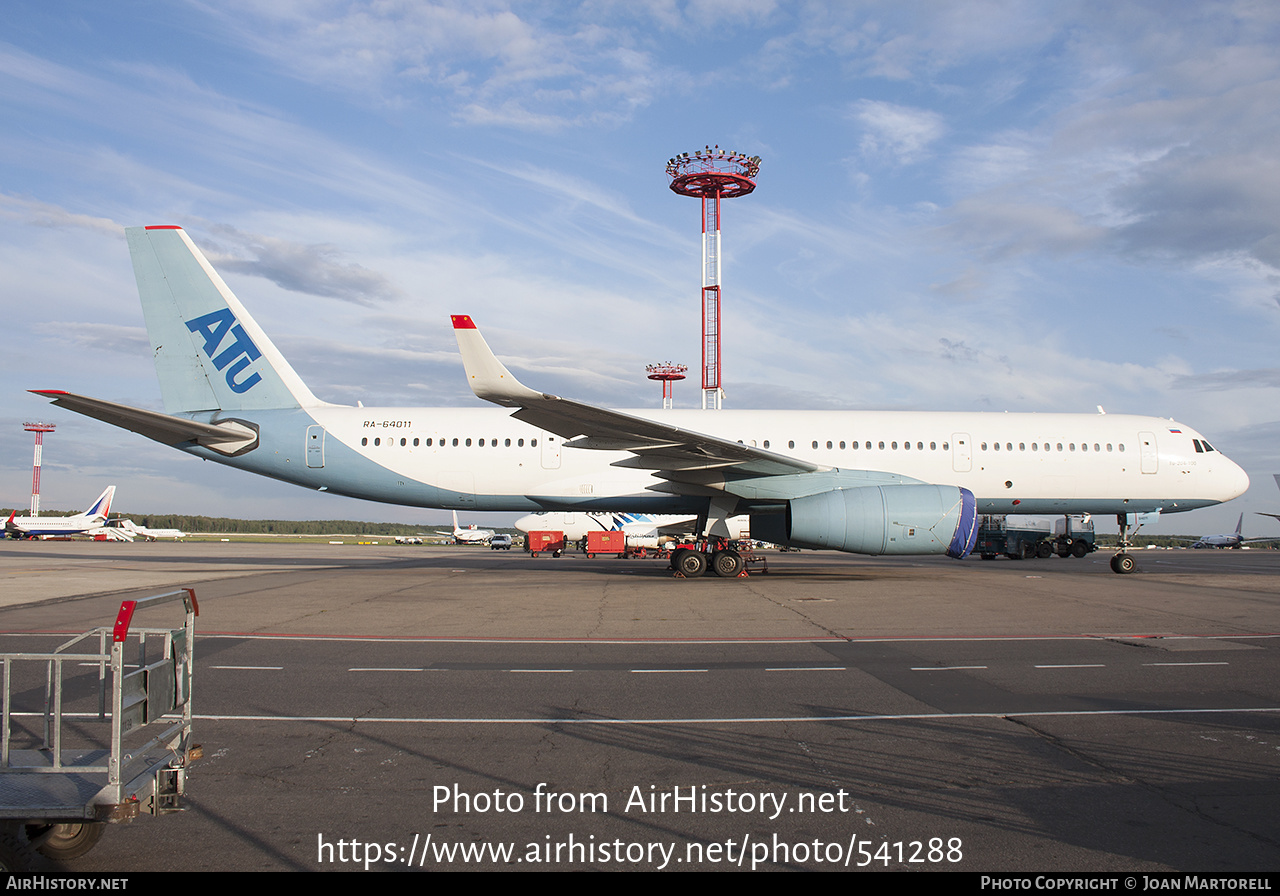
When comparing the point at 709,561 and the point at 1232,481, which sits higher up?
the point at 1232,481

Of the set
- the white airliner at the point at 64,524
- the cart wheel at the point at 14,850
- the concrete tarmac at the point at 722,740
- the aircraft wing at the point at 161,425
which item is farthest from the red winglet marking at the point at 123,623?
the white airliner at the point at 64,524

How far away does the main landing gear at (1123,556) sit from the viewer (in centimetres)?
2088

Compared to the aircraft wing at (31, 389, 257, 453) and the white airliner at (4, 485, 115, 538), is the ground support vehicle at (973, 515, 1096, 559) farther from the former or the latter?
the white airliner at (4, 485, 115, 538)

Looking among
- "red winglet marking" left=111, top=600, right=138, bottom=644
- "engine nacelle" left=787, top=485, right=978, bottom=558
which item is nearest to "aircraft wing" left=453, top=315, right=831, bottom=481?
"engine nacelle" left=787, top=485, right=978, bottom=558

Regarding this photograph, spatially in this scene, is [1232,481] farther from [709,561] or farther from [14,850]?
[14,850]

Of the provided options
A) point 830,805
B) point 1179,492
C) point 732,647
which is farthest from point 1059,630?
point 1179,492

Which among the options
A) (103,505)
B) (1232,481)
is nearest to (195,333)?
(1232,481)

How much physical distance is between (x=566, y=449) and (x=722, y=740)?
14338mm

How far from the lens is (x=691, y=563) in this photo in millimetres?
18812

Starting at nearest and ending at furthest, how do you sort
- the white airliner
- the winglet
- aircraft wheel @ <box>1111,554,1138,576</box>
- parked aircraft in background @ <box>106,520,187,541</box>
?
the winglet, aircraft wheel @ <box>1111,554,1138,576</box>, the white airliner, parked aircraft in background @ <box>106,520,187,541</box>

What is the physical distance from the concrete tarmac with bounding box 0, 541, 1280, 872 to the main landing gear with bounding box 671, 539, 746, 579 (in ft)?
20.4

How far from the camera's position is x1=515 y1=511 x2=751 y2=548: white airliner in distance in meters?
34.6
